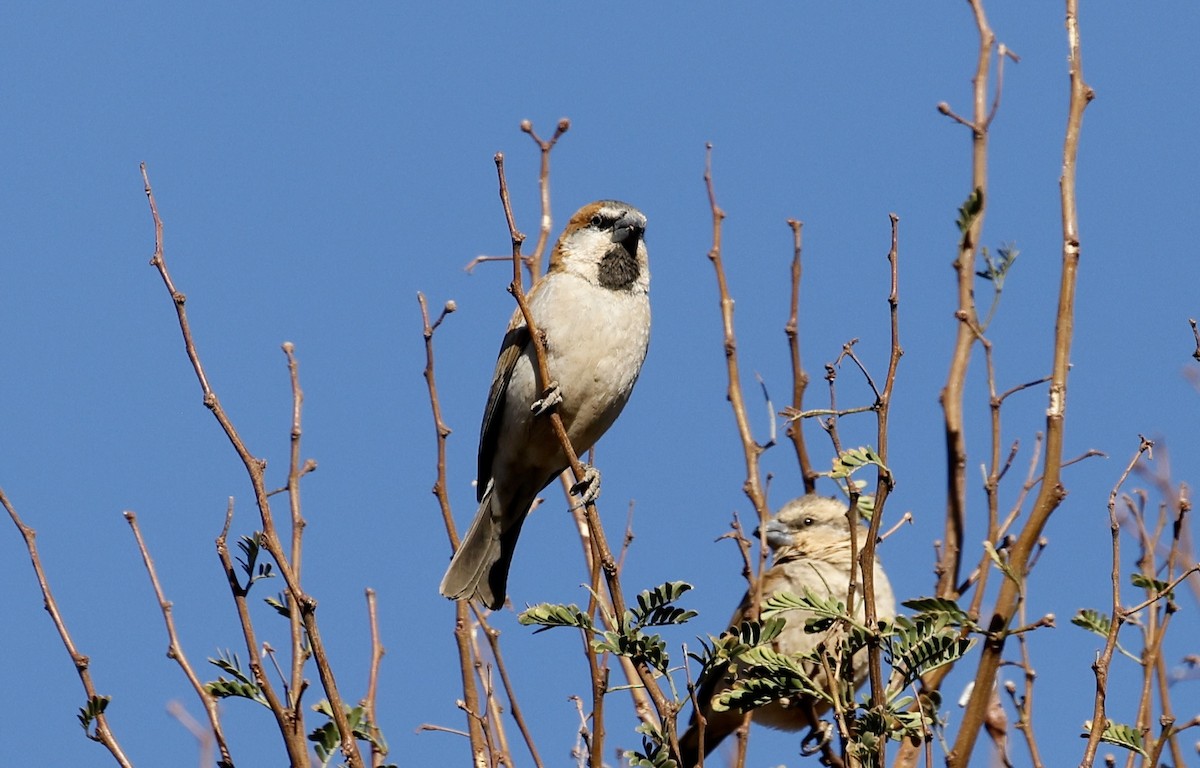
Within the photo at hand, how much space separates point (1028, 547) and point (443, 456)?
1762mm

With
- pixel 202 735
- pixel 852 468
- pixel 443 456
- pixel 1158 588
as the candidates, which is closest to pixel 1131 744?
pixel 1158 588

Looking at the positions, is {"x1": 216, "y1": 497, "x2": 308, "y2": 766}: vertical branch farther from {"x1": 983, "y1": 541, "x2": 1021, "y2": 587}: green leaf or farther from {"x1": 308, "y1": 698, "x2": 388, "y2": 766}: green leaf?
{"x1": 983, "y1": 541, "x2": 1021, "y2": 587}: green leaf

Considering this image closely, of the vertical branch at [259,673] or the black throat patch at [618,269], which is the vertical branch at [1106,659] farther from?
the black throat patch at [618,269]

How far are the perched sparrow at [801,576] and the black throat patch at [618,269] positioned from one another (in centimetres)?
134

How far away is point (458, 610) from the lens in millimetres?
4246

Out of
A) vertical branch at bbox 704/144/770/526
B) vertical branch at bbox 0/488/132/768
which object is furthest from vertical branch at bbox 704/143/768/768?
vertical branch at bbox 0/488/132/768

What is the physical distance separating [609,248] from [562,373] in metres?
0.71

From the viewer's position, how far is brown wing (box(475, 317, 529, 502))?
5723 millimetres

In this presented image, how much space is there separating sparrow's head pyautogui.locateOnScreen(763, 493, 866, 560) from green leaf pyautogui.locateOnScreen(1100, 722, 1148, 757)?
3707mm

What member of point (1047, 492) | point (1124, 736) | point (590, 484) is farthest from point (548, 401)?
point (1124, 736)

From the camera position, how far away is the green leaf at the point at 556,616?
3449 millimetres

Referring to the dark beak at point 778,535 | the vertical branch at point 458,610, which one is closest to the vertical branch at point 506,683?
the vertical branch at point 458,610

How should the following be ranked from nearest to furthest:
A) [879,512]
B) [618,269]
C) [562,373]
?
[879,512], [562,373], [618,269]

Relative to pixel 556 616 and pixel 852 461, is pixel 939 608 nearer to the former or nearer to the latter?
pixel 852 461
